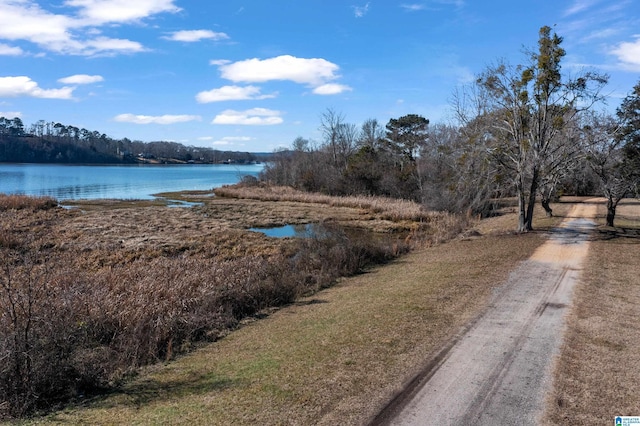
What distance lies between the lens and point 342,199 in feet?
170

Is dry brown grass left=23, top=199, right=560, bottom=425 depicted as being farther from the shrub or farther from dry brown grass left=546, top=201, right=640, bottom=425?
dry brown grass left=546, top=201, right=640, bottom=425

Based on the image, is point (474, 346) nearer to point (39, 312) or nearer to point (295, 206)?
point (39, 312)

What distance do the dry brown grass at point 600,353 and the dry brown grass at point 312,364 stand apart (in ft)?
6.44

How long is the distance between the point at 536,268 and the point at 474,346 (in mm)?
7863

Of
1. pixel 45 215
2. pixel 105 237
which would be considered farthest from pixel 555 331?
pixel 45 215

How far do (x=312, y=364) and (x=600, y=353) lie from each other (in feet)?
15.5

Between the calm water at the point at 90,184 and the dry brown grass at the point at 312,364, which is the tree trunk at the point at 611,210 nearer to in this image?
Result: the dry brown grass at the point at 312,364

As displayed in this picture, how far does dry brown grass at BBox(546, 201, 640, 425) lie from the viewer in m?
5.69

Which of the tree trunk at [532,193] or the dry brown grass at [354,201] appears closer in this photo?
the tree trunk at [532,193]

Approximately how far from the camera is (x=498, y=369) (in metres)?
6.91

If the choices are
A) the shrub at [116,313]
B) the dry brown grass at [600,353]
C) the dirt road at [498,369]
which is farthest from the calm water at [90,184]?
the dry brown grass at [600,353]

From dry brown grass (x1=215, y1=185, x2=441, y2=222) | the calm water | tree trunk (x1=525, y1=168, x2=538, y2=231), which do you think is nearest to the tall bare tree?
tree trunk (x1=525, y1=168, x2=538, y2=231)

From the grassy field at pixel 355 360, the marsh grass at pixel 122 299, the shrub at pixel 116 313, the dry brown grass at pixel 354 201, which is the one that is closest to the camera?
the grassy field at pixel 355 360

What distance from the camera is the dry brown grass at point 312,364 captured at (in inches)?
234
